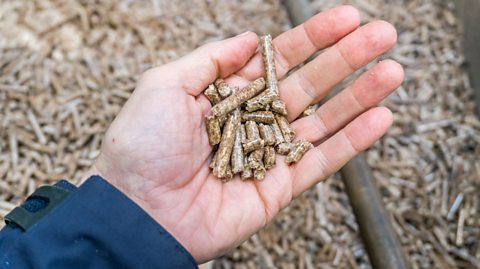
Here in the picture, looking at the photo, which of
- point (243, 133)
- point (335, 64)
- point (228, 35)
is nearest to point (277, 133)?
Answer: point (243, 133)

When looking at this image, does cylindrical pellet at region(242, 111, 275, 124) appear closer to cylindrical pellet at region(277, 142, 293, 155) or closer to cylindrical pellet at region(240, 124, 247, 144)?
cylindrical pellet at region(240, 124, 247, 144)

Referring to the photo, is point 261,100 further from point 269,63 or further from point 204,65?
point 204,65

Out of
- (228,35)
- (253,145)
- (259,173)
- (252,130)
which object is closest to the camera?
(259,173)

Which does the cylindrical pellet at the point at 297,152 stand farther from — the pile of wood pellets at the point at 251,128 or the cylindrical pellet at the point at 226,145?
the cylindrical pellet at the point at 226,145

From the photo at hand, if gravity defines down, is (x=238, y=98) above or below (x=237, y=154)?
above

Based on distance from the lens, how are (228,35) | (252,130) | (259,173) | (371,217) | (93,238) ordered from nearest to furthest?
1. (93,238)
2. (259,173)
3. (252,130)
4. (371,217)
5. (228,35)

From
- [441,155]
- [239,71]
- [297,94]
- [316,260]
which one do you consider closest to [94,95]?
[239,71]
